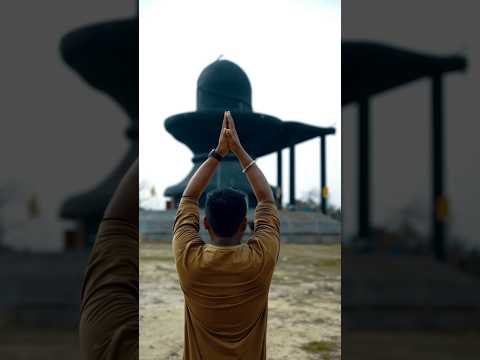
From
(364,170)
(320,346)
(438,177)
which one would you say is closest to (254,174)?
(320,346)

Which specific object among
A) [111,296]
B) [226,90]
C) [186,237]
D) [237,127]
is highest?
[226,90]

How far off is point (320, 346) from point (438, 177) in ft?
4.93

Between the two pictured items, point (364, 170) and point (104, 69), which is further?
point (364, 170)

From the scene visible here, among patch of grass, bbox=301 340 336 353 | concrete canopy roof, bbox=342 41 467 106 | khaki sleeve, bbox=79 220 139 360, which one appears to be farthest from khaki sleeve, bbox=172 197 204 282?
concrete canopy roof, bbox=342 41 467 106

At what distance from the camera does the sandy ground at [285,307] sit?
1971mm

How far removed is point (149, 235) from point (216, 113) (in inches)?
24.2

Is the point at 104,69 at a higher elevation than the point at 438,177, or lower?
higher

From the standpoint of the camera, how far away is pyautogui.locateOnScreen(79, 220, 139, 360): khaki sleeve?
1343 millimetres

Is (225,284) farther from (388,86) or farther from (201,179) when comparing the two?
(388,86)

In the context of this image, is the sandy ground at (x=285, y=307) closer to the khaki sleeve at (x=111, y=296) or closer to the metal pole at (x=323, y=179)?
the metal pole at (x=323, y=179)

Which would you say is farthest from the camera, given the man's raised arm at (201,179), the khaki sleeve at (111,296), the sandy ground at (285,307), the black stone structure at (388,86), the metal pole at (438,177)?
the metal pole at (438,177)

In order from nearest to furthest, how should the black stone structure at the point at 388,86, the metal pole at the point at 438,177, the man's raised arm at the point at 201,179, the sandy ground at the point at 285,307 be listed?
the man's raised arm at the point at 201,179
the sandy ground at the point at 285,307
the black stone structure at the point at 388,86
the metal pole at the point at 438,177

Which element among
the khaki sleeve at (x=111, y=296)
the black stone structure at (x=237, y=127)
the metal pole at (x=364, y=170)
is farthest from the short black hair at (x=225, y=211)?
the metal pole at (x=364, y=170)

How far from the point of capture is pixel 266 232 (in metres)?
1.43
